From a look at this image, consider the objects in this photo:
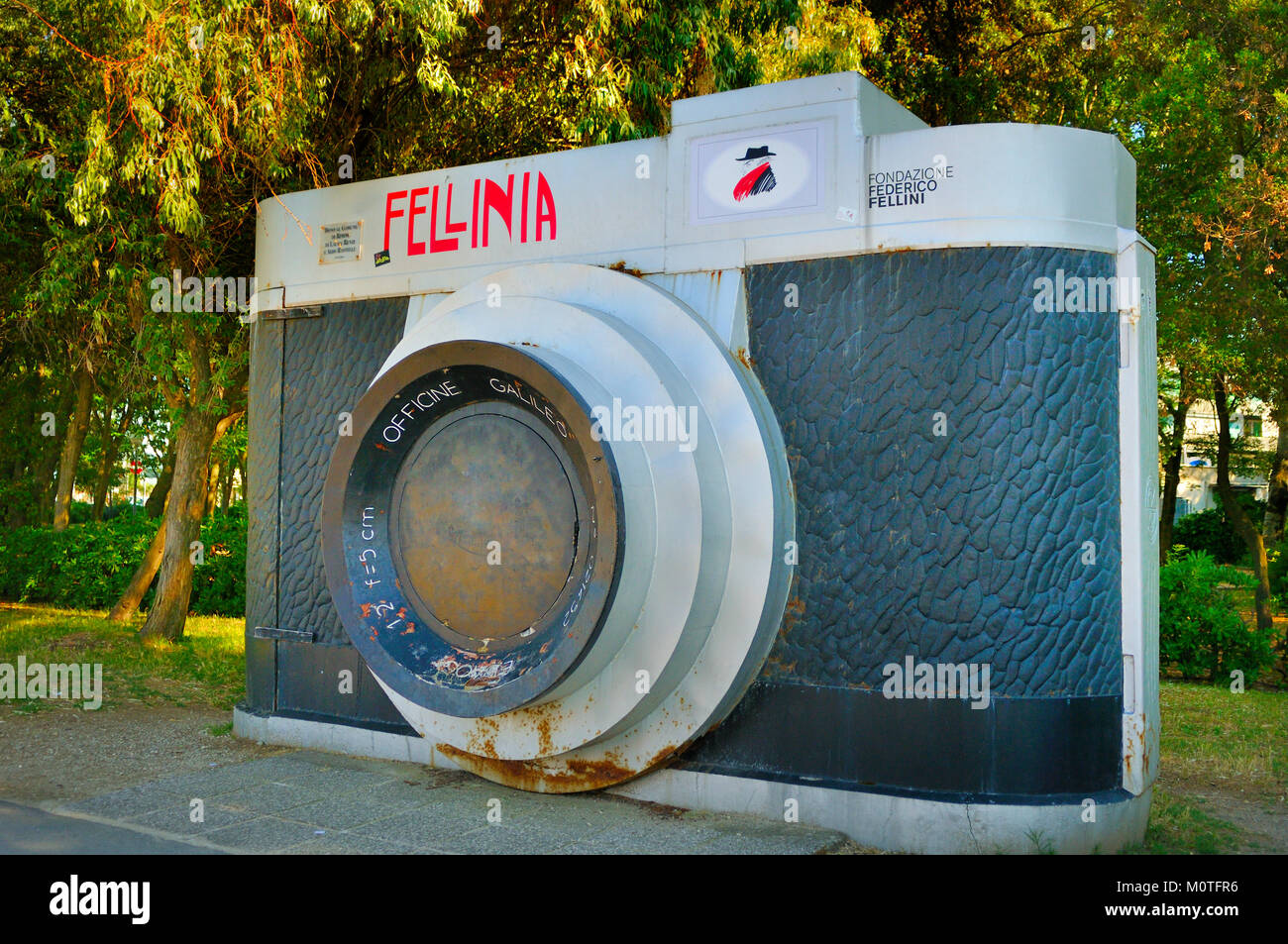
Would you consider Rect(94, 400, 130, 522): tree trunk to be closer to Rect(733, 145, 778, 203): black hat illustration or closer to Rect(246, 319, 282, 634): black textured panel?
Rect(246, 319, 282, 634): black textured panel

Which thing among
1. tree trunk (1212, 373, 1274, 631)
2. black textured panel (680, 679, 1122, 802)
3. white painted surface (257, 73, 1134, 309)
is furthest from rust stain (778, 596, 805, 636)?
tree trunk (1212, 373, 1274, 631)

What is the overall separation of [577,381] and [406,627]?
176 centimetres

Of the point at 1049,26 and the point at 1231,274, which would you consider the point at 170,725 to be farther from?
the point at 1049,26

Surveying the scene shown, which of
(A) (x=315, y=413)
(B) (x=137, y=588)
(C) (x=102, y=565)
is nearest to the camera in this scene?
(A) (x=315, y=413)

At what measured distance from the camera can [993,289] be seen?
5.36 meters

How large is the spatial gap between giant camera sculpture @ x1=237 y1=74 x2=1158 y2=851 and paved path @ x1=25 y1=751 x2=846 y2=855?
0.25 metres

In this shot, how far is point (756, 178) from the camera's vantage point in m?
5.91

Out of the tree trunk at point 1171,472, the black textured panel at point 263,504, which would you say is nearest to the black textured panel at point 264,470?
the black textured panel at point 263,504

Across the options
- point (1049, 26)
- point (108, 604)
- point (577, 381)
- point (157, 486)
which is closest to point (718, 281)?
point (577, 381)

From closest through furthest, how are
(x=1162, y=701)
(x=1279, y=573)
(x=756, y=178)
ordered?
1. (x=756, y=178)
2. (x=1162, y=701)
3. (x=1279, y=573)

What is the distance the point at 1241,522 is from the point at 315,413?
47.0 feet

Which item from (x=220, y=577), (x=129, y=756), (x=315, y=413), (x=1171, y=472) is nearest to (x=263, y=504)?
(x=315, y=413)

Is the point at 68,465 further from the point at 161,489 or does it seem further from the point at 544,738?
the point at 544,738

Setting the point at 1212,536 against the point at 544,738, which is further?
the point at 1212,536
